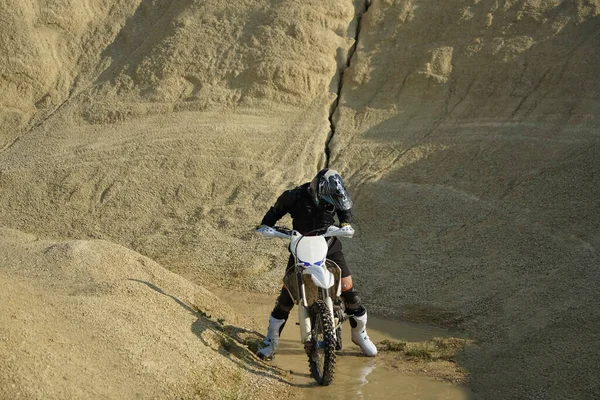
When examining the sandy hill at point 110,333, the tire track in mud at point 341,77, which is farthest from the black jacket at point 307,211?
the tire track in mud at point 341,77

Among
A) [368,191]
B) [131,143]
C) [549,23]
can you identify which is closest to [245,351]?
[368,191]

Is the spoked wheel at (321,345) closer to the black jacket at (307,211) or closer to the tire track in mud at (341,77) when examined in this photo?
the black jacket at (307,211)

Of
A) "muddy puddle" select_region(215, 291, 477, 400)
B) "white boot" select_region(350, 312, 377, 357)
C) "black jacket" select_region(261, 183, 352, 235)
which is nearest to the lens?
"muddy puddle" select_region(215, 291, 477, 400)

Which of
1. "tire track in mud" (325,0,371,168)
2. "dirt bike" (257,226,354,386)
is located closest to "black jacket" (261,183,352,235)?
"dirt bike" (257,226,354,386)

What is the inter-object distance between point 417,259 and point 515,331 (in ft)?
9.33

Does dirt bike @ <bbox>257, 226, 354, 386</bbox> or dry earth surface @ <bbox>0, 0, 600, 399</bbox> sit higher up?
dry earth surface @ <bbox>0, 0, 600, 399</bbox>

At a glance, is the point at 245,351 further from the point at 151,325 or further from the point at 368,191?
the point at 368,191

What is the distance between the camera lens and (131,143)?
14.8 m

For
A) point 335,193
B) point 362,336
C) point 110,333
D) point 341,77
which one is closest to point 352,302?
point 362,336

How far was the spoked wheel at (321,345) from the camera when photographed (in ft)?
23.0

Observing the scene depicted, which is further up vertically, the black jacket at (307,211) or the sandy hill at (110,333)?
the black jacket at (307,211)

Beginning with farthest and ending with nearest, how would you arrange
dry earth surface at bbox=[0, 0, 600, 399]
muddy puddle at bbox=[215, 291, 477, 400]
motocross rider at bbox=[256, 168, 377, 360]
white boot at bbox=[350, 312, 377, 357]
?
white boot at bbox=[350, 312, 377, 357] < motocross rider at bbox=[256, 168, 377, 360] < dry earth surface at bbox=[0, 0, 600, 399] < muddy puddle at bbox=[215, 291, 477, 400]

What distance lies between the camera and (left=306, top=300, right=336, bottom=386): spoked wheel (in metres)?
7.01

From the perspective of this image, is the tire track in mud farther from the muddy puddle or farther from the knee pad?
the knee pad
